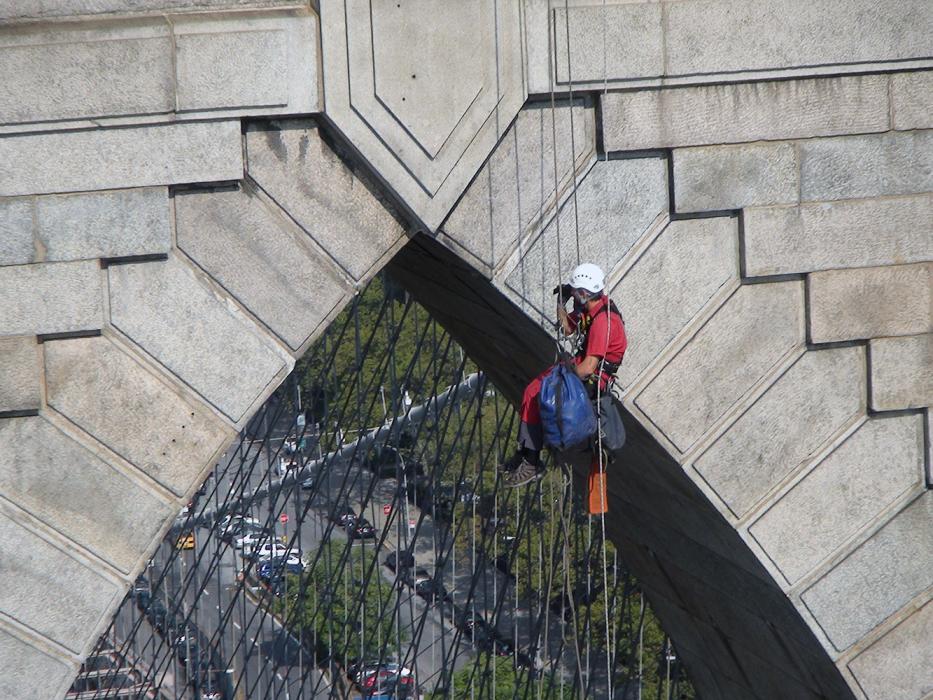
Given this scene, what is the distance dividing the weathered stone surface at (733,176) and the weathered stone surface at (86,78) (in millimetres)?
2156

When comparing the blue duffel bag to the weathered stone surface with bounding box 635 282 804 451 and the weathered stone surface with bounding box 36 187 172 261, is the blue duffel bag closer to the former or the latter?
the weathered stone surface with bounding box 635 282 804 451

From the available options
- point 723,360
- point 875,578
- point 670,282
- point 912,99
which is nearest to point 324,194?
point 670,282

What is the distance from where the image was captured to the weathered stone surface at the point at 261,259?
5148mm

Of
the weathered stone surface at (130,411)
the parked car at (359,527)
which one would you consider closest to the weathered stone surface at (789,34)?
the weathered stone surface at (130,411)

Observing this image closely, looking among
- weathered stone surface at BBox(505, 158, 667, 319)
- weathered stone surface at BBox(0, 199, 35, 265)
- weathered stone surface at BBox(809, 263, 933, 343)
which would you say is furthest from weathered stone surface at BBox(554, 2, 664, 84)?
weathered stone surface at BBox(0, 199, 35, 265)

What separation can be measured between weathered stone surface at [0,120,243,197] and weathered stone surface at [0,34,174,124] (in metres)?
0.08

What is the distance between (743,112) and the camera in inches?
218

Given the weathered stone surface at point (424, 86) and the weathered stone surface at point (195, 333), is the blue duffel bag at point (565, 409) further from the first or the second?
the weathered stone surface at point (195, 333)

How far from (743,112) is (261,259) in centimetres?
214

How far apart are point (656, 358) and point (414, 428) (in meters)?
20.3

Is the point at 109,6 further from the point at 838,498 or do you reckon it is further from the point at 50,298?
the point at 838,498

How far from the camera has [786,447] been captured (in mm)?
5742

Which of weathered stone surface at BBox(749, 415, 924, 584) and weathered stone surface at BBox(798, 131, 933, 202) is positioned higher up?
weathered stone surface at BBox(798, 131, 933, 202)

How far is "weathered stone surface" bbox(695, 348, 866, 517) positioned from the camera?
5.70m
